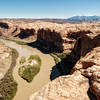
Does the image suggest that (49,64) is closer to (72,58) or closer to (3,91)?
(72,58)

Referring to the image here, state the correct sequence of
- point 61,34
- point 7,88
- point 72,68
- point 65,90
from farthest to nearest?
point 61,34 < point 7,88 < point 72,68 < point 65,90

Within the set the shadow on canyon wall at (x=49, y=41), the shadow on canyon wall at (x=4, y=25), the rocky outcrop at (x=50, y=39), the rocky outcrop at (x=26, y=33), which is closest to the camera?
the rocky outcrop at (x=50, y=39)

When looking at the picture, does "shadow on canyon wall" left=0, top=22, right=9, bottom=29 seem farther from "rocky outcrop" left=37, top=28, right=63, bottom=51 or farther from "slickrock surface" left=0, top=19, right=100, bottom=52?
"rocky outcrop" left=37, top=28, right=63, bottom=51

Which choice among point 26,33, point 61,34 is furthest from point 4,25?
point 61,34

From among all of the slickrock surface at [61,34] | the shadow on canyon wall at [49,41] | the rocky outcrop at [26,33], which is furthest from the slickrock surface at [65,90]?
the rocky outcrop at [26,33]

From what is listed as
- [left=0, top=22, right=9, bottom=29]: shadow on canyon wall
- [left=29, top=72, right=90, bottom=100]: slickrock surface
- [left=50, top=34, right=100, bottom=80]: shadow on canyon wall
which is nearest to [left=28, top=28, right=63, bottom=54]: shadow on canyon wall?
[left=50, top=34, right=100, bottom=80]: shadow on canyon wall

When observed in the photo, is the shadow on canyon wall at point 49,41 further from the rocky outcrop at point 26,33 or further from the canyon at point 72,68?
the rocky outcrop at point 26,33

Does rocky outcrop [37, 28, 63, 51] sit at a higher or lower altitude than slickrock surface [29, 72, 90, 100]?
lower

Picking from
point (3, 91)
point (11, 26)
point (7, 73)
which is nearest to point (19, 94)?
point (3, 91)

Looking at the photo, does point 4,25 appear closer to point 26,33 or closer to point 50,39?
point 26,33
